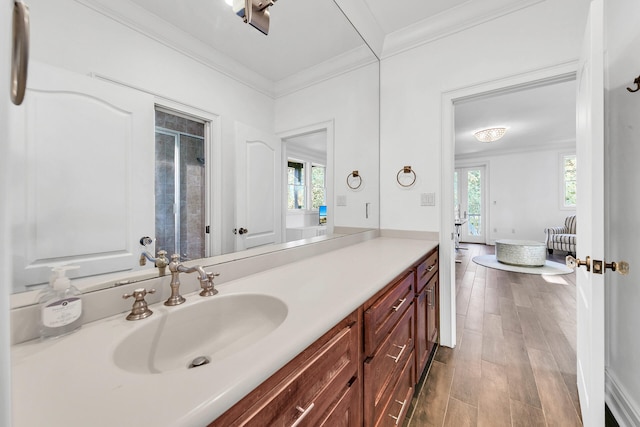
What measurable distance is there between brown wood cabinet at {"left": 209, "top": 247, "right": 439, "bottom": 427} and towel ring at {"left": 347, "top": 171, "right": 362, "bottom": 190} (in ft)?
2.65

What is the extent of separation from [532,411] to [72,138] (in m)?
2.31

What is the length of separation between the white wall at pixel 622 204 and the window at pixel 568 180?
5.76 meters

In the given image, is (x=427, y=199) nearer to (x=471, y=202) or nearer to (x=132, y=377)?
(x=132, y=377)

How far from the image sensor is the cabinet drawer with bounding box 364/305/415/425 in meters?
0.89

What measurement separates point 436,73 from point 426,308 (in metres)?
1.79

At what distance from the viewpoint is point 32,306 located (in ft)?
1.95

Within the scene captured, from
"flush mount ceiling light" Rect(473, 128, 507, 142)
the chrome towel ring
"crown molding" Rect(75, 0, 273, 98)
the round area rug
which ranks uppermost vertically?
"flush mount ceiling light" Rect(473, 128, 507, 142)

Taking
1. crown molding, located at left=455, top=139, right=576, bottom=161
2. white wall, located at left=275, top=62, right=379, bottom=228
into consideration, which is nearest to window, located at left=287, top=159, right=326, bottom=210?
white wall, located at left=275, top=62, right=379, bottom=228

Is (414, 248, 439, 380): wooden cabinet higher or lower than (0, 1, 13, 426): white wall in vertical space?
lower

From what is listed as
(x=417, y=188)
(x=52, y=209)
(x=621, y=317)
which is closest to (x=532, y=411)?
(x=621, y=317)

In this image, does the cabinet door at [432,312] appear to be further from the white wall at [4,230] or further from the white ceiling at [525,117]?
the white ceiling at [525,117]

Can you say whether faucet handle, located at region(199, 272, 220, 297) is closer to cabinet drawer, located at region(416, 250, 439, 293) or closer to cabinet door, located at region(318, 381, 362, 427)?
cabinet door, located at region(318, 381, 362, 427)

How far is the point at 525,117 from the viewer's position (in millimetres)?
4148

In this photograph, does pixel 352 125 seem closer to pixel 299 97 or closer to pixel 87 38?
pixel 299 97
